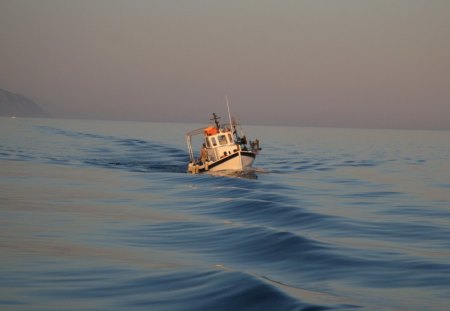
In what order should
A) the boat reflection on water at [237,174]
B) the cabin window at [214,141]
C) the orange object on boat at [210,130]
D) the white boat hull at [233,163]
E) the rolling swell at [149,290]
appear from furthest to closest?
the cabin window at [214,141] < the orange object on boat at [210,130] < the white boat hull at [233,163] < the boat reflection on water at [237,174] < the rolling swell at [149,290]

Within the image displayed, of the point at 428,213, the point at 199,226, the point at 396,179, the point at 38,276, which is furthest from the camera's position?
the point at 396,179

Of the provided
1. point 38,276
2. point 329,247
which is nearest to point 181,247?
point 329,247

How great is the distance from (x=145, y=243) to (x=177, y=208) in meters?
11.6

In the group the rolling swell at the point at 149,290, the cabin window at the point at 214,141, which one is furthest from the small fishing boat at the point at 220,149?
the rolling swell at the point at 149,290

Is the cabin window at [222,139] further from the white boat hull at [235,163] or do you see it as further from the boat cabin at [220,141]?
the white boat hull at [235,163]

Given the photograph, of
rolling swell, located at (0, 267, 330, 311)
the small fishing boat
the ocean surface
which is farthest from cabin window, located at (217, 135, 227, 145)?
rolling swell, located at (0, 267, 330, 311)

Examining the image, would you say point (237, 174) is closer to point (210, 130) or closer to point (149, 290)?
point (210, 130)

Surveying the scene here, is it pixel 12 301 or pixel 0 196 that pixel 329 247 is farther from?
pixel 0 196

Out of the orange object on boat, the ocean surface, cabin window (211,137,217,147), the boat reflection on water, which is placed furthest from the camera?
cabin window (211,137,217,147)

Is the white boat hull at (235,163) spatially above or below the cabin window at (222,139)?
below

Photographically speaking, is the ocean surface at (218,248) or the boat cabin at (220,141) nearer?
the ocean surface at (218,248)

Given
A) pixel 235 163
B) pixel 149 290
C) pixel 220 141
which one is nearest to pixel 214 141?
pixel 220 141

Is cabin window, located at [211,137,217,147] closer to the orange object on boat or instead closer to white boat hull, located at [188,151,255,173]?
the orange object on boat

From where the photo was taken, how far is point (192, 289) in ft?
47.1
